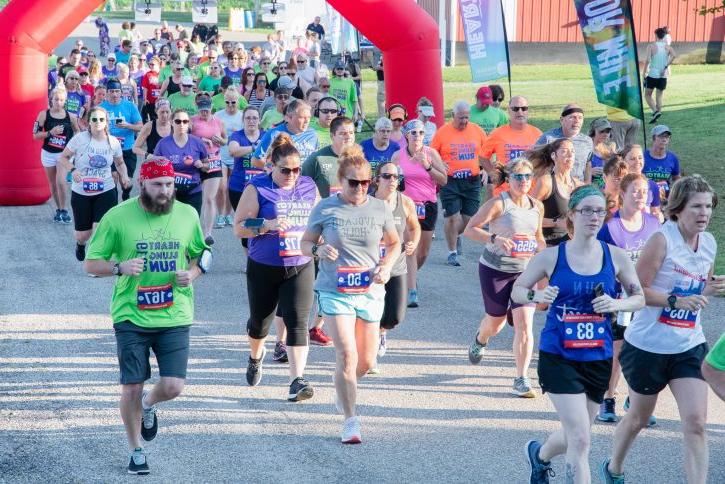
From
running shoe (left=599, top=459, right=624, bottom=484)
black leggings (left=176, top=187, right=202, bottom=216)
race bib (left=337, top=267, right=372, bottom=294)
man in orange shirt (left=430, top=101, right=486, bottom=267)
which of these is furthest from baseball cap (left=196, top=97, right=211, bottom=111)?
running shoe (left=599, top=459, right=624, bottom=484)

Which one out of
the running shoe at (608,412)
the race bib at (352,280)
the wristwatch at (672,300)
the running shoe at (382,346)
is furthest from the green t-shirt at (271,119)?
the wristwatch at (672,300)

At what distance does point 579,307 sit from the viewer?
6.08 m

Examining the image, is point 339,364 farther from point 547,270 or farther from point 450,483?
point 547,270

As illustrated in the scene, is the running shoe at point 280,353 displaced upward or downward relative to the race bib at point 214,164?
downward

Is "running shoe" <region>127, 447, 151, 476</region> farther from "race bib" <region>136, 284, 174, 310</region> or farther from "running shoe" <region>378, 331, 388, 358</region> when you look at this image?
"running shoe" <region>378, 331, 388, 358</region>

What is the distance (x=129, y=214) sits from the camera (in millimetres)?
6930

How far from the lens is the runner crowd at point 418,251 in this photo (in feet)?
20.1

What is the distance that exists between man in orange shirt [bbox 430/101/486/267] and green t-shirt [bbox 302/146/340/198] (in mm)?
3471

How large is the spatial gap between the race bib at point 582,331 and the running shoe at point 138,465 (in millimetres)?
2441

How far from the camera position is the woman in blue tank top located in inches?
236

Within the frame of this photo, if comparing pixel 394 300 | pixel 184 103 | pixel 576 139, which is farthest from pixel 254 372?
pixel 184 103

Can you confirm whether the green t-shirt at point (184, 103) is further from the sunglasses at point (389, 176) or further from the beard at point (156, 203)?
the beard at point (156, 203)

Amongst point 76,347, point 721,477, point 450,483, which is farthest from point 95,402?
point 721,477

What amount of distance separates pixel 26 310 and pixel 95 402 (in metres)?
3.16
